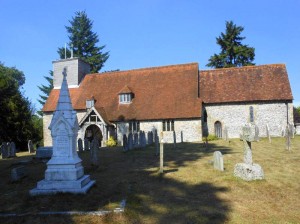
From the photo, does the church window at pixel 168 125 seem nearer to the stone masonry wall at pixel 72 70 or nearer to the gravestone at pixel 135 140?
the gravestone at pixel 135 140

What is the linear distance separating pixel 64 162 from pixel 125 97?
2103cm

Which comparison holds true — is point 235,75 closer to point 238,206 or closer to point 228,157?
point 228,157

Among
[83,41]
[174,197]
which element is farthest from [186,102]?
[83,41]

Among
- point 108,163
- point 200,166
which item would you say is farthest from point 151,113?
point 200,166

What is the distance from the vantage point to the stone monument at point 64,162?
9.28m

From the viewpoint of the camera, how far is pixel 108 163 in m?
15.3

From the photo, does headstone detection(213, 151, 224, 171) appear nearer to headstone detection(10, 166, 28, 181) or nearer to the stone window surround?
headstone detection(10, 166, 28, 181)

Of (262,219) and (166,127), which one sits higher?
(166,127)

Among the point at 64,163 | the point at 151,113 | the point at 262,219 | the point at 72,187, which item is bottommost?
the point at 262,219

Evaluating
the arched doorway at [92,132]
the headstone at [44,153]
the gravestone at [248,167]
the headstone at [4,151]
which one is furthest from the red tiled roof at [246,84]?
the headstone at [4,151]

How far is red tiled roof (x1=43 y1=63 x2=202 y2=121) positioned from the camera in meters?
28.2

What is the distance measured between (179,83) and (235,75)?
6525 mm

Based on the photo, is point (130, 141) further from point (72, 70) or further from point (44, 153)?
point (72, 70)

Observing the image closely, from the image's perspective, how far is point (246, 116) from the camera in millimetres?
29172
